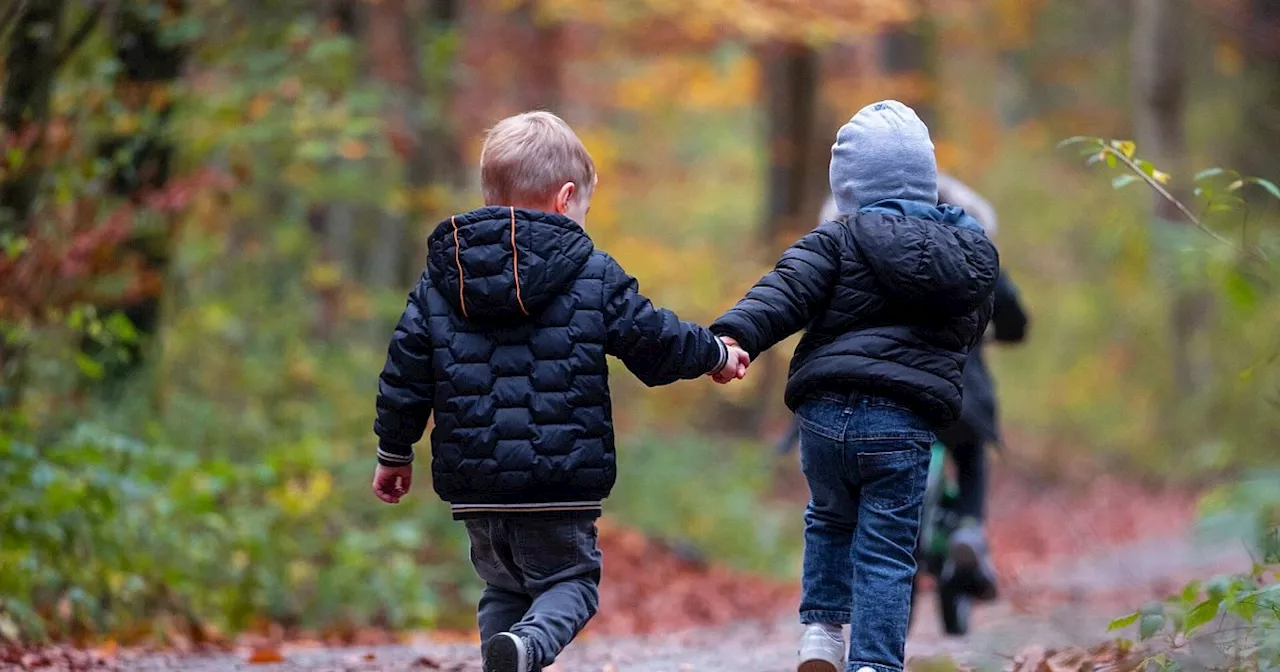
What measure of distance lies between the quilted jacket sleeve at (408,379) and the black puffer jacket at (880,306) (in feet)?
2.78

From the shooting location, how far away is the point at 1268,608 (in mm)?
4043

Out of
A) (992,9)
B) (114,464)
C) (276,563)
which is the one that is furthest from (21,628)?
(992,9)

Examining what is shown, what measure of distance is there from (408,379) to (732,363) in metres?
0.92

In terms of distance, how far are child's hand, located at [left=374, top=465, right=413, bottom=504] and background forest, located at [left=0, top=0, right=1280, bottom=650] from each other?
224 centimetres

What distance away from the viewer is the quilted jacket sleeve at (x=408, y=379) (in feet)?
12.8

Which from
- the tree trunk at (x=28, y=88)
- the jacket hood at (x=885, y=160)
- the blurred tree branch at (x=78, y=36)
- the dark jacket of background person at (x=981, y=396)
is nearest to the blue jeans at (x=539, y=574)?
the jacket hood at (x=885, y=160)

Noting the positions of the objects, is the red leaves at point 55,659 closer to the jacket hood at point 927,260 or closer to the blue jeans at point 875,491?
the blue jeans at point 875,491

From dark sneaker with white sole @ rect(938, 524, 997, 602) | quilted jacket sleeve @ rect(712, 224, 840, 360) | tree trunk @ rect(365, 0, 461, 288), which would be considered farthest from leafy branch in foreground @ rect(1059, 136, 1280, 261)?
tree trunk @ rect(365, 0, 461, 288)

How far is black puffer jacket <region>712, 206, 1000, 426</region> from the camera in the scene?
155 inches

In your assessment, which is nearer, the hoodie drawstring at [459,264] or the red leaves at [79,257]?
the hoodie drawstring at [459,264]

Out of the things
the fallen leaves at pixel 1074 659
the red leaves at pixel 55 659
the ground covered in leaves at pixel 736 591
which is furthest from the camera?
the ground covered in leaves at pixel 736 591

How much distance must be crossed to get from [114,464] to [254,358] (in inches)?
122

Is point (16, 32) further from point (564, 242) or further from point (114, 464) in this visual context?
point (564, 242)

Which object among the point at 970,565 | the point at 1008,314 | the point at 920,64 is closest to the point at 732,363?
the point at 1008,314
